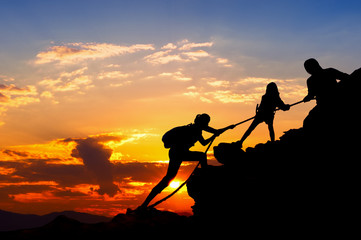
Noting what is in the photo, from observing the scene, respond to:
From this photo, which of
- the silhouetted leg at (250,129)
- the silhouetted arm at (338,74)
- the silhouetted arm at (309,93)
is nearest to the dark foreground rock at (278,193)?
the silhouetted arm at (338,74)

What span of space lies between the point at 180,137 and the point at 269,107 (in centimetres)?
421

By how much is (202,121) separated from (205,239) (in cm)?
386

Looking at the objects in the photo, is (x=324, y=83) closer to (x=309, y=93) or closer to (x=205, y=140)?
(x=309, y=93)

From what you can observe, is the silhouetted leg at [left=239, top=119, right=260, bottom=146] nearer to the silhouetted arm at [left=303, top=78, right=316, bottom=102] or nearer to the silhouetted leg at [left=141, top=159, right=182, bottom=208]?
the silhouetted arm at [left=303, top=78, right=316, bottom=102]

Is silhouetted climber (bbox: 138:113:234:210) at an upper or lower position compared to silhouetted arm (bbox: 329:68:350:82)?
lower

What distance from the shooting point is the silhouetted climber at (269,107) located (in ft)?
44.3

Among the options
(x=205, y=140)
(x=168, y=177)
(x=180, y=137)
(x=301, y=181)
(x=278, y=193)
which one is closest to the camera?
(x=301, y=181)

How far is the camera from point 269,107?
1355 cm

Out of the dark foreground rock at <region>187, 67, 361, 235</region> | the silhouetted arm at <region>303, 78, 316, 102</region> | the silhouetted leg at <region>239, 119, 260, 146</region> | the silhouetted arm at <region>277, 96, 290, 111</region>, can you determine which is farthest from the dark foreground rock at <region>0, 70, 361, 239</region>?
the silhouetted arm at <region>277, 96, 290, 111</region>

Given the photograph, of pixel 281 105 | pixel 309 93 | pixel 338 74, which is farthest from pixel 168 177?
pixel 338 74

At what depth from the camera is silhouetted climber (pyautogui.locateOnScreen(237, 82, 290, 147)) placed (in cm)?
1349

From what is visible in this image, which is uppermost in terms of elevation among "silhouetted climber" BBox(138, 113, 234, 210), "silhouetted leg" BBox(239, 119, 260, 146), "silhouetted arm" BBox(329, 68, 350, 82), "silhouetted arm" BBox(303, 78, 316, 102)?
"silhouetted arm" BBox(329, 68, 350, 82)

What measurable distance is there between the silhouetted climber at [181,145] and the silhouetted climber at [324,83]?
140 inches

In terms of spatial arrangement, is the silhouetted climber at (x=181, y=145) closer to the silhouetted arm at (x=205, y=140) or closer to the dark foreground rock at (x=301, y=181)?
the silhouetted arm at (x=205, y=140)
